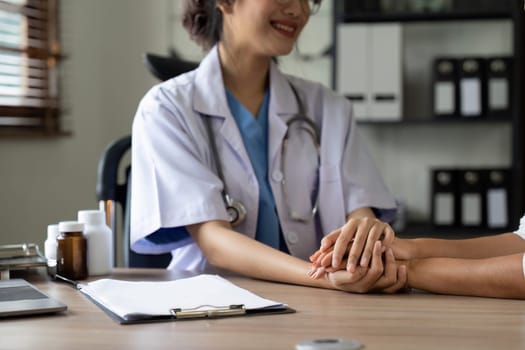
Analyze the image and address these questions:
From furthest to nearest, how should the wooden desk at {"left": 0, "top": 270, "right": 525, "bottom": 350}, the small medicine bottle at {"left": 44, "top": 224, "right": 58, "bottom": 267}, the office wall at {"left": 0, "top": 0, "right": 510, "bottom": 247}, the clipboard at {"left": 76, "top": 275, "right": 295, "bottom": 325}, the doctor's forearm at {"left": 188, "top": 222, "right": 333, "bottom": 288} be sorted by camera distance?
the office wall at {"left": 0, "top": 0, "right": 510, "bottom": 247} < the small medicine bottle at {"left": 44, "top": 224, "right": 58, "bottom": 267} < the doctor's forearm at {"left": 188, "top": 222, "right": 333, "bottom": 288} < the clipboard at {"left": 76, "top": 275, "right": 295, "bottom": 325} < the wooden desk at {"left": 0, "top": 270, "right": 525, "bottom": 350}

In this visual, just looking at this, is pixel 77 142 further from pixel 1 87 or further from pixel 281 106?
pixel 281 106

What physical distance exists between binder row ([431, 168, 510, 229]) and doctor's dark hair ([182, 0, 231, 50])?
1.74 m

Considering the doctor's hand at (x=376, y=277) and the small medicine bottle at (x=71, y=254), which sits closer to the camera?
the doctor's hand at (x=376, y=277)

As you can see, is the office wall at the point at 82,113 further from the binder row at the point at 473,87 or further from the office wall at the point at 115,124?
the binder row at the point at 473,87

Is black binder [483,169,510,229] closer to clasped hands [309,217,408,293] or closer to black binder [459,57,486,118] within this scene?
black binder [459,57,486,118]

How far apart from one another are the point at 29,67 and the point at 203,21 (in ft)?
5.03

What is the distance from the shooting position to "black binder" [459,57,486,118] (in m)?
3.48

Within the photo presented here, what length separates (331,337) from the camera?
40.1 inches

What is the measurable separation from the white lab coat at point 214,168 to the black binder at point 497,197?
5.36 feet

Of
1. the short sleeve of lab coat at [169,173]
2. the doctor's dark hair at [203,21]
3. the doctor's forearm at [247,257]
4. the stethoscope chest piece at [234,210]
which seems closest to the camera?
the doctor's forearm at [247,257]

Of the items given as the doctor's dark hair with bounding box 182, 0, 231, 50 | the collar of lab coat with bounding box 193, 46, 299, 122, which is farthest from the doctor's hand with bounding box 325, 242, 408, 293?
the doctor's dark hair with bounding box 182, 0, 231, 50

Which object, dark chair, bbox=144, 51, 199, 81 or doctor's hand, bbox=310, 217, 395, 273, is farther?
dark chair, bbox=144, 51, 199, 81

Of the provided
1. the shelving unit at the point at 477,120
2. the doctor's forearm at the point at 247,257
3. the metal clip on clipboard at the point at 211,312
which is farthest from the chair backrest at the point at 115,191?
the shelving unit at the point at 477,120

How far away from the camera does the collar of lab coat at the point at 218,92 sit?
191cm
